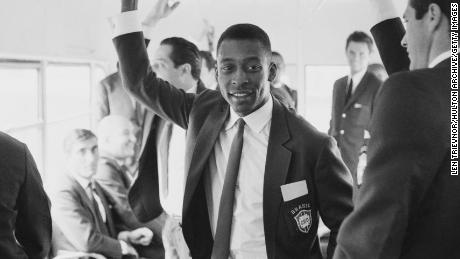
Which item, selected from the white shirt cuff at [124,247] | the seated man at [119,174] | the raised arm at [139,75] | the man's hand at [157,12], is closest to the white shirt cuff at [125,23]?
the raised arm at [139,75]

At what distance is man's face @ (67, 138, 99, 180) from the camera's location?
3.47m

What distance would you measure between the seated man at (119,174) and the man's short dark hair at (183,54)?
5.06 ft

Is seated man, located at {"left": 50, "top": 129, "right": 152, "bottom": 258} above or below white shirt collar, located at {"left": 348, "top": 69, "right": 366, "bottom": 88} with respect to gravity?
below

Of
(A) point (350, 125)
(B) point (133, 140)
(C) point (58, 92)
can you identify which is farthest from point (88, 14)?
(A) point (350, 125)

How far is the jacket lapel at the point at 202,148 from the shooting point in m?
1.69

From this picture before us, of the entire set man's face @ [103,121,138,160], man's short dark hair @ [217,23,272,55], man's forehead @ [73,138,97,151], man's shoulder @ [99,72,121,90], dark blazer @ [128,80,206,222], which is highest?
man's short dark hair @ [217,23,272,55]

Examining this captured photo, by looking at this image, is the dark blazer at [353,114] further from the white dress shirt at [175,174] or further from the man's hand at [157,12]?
the man's hand at [157,12]

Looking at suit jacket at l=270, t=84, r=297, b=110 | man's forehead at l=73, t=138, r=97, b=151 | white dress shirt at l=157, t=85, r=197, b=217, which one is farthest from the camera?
man's forehead at l=73, t=138, r=97, b=151

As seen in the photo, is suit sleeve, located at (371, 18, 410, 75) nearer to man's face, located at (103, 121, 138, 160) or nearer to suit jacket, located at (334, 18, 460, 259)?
suit jacket, located at (334, 18, 460, 259)

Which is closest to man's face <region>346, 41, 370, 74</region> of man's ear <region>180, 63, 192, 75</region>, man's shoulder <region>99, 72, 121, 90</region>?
man's shoulder <region>99, 72, 121, 90</region>

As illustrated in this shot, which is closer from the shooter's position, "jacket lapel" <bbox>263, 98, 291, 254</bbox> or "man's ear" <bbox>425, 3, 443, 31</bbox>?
"man's ear" <bbox>425, 3, 443, 31</bbox>

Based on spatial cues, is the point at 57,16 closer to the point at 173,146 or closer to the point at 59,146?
the point at 59,146

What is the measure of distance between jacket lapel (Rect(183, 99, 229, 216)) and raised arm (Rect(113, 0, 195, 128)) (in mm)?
155

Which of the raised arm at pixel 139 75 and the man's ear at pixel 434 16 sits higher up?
the man's ear at pixel 434 16
